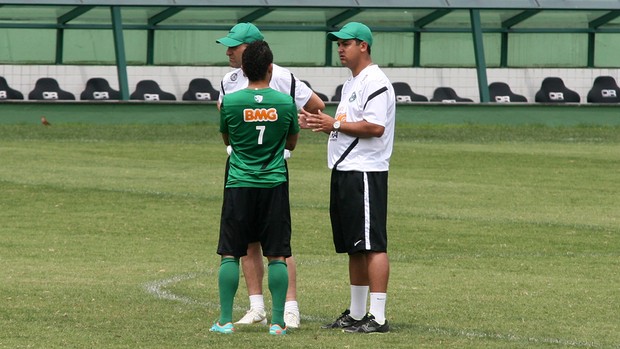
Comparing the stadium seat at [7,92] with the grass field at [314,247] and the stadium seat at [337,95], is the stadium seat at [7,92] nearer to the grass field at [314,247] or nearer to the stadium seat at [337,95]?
the grass field at [314,247]

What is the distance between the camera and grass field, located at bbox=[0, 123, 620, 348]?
877 cm

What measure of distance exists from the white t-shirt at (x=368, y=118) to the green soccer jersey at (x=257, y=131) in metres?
0.41

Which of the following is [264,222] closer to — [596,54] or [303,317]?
[303,317]

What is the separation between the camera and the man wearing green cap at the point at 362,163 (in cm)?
870

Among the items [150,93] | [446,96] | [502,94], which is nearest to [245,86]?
[150,93]

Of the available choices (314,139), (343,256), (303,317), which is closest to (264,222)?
(303,317)

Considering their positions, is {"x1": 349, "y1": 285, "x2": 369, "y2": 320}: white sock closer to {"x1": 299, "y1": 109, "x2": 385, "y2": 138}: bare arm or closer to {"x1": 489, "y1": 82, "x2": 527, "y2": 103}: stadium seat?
{"x1": 299, "y1": 109, "x2": 385, "y2": 138}: bare arm

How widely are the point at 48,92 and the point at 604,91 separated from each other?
46.4ft

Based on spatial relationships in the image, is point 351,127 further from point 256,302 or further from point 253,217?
point 256,302

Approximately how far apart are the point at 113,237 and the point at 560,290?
5.18 meters

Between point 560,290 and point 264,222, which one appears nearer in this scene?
point 264,222

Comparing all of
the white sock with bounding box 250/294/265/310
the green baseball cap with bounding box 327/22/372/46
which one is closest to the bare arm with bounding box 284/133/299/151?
the green baseball cap with bounding box 327/22/372/46

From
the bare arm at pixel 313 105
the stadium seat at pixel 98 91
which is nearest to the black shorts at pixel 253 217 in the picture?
the bare arm at pixel 313 105

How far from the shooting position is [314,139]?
28.0m
